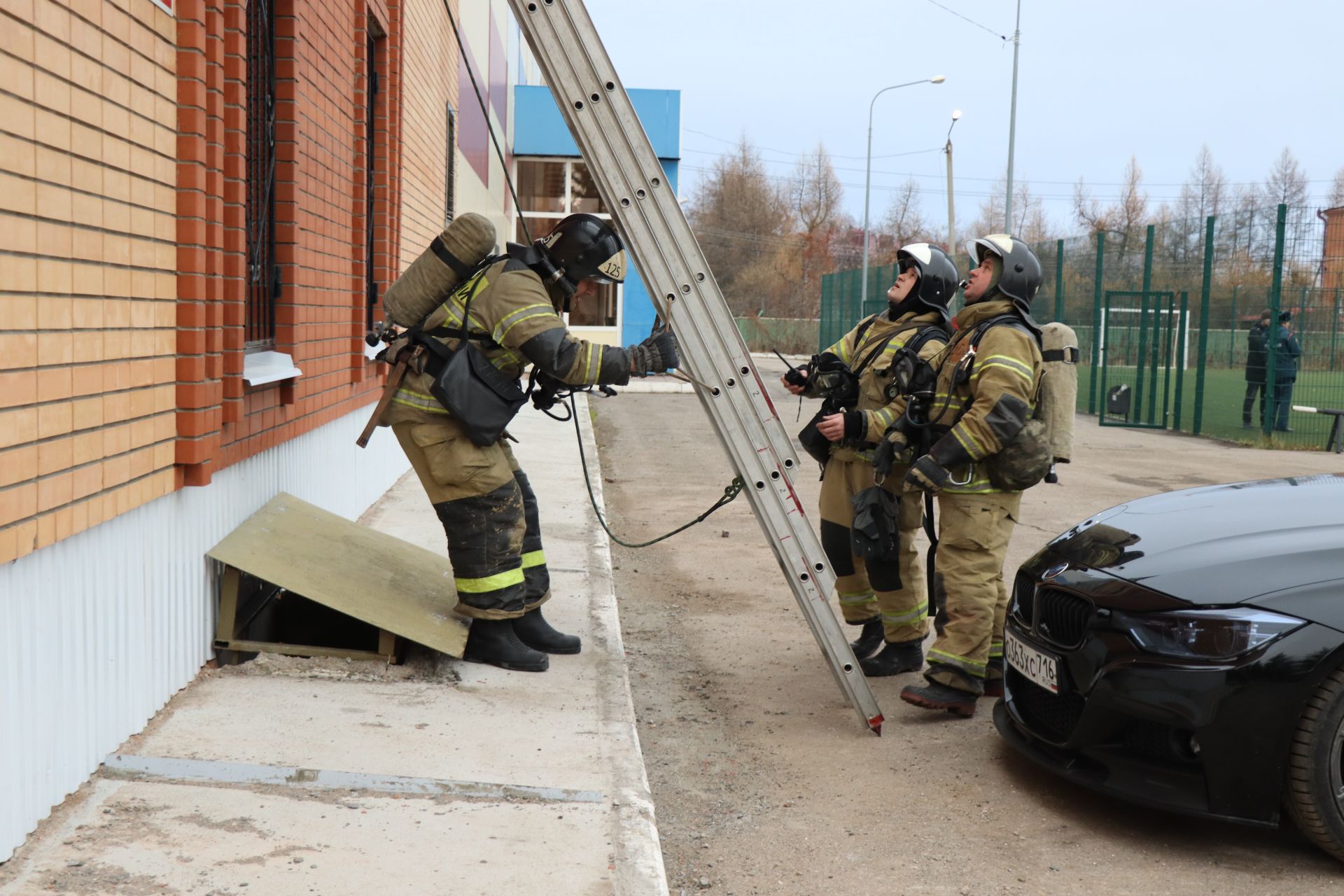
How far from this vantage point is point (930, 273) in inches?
222

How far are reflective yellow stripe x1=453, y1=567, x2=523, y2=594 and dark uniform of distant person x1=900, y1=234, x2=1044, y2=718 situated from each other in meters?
1.69

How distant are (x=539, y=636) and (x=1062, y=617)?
7.47ft

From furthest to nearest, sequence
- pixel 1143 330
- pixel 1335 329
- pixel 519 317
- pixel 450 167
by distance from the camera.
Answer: pixel 1143 330 < pixel 1335 329 < pixel 450 167 < pixel 519 317

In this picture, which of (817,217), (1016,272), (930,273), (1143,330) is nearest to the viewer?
(1016,272)

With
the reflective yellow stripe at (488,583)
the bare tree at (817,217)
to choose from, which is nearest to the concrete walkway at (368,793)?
the reflective yellow stripe at (488,583)

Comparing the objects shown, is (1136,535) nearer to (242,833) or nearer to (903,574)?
(903,574)

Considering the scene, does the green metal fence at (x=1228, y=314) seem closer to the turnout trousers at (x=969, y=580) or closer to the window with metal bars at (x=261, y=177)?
the turnout trousers at (x=969, y=580)

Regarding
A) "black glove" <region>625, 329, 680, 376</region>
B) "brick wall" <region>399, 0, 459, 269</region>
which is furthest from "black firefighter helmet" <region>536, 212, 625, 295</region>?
"brick wall" <region>399, 0, 459, 269</region>

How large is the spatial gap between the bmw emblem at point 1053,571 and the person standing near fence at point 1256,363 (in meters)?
14.8

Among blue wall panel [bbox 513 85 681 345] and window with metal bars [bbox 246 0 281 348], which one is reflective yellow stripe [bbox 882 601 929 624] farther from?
blue wall panel [bbox 513 85 681 345]

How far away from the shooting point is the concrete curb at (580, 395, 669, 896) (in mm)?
3199

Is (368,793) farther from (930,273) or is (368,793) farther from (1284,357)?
(1284,357)

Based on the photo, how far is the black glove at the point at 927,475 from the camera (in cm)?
494

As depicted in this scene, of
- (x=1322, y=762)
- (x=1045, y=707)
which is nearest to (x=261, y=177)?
(x=1045, y=707)
